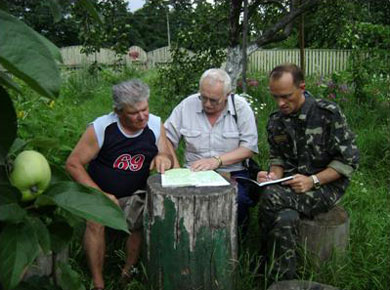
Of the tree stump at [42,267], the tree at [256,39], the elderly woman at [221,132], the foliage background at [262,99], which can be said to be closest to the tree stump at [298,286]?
the foliage background at [262,99]

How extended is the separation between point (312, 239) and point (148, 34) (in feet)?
90.8

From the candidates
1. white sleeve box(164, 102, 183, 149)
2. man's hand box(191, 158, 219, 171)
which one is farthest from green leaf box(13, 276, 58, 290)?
white sleeve box(164, 102, 183, 149)

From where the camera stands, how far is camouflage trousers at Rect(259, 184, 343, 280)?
287cm

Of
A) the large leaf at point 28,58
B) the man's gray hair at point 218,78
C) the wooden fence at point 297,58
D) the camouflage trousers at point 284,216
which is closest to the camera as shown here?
the large leaf at point 28,58

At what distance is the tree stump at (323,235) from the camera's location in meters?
2.99

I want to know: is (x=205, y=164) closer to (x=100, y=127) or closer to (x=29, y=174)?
(x=100, y=127)

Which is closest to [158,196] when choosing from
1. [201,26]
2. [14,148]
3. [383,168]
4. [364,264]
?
[364,264]

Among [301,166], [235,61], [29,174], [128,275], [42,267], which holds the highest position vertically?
[235,61]

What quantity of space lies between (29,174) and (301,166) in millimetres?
2564

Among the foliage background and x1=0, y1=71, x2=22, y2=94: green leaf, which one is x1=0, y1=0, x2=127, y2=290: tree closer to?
x1=0, y1=71, x2=22, y2=94: green leaf

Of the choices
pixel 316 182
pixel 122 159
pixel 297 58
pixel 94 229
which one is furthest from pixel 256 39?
pixel 297 58

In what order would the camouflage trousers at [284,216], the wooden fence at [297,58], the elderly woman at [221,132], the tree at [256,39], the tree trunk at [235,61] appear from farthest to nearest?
1. the wooden fence at [297,58]
2. the tree trunk at [235,61]
3. the tree at [256,39]
4. the elderly woman at [221,132]
5. the camouflage trousers at [284,216]

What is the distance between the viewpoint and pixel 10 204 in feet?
2.29

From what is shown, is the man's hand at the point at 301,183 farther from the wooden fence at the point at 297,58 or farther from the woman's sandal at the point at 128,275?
the wooden fence at the point at 297,58
